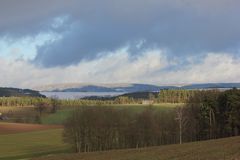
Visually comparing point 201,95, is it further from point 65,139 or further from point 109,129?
point 65,139

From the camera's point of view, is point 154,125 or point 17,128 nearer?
point 154,125

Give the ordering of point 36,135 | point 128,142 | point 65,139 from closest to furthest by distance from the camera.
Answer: point 65,139 → point 128,142 → point 36,135

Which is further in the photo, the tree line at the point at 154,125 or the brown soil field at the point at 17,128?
the brown soil field at the point at 17,128

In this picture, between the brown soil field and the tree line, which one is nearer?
the tree line

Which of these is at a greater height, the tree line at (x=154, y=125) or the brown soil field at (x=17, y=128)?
the tree line at (x=154, y=125)

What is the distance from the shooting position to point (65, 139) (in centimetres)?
8294

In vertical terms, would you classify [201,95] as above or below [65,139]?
above

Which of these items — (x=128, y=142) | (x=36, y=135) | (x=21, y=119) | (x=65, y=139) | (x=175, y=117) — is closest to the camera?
(x=65, y=139)

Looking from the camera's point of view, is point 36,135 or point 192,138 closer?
point 192,138

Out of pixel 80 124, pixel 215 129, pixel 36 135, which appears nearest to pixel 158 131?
pixel 215 129

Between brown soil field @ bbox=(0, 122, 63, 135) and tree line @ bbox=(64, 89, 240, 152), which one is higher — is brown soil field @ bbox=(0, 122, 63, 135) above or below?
below

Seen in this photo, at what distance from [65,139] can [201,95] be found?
33096mm

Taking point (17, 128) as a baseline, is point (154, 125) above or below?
above

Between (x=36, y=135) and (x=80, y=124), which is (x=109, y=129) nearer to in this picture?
(x=80, y=124)
